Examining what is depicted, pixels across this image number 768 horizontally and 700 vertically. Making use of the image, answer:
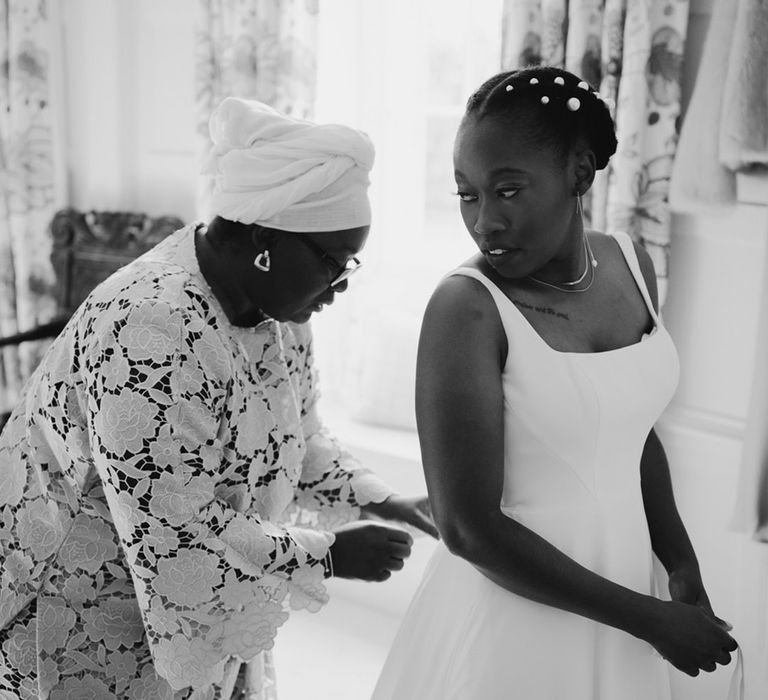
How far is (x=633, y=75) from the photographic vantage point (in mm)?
2320

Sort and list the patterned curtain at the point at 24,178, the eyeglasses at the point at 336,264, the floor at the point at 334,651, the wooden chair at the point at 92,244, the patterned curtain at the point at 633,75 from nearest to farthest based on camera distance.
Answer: the eyeglasses at the point at 336,264
the patterned curtain at the point at 633,75
the floor at the point at 334,651
the wooden chair at the point at 92,244
the patterned curtain at the point at 24,178

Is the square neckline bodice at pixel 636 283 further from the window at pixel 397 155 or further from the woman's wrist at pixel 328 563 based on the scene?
the window at pixel 397 155

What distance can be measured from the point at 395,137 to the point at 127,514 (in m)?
2.37

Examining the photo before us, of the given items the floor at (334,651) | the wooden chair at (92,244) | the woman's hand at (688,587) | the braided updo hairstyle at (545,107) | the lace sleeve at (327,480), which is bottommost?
the floor at (334,651)

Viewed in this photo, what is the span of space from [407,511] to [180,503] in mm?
459

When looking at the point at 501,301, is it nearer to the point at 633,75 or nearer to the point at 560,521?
the point at 560,521

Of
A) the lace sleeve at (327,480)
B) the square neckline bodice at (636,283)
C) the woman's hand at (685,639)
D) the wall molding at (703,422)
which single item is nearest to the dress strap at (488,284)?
the square neckline bodice at (636,283)

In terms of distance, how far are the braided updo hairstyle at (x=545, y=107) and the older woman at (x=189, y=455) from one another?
274mm

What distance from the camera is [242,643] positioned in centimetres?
137

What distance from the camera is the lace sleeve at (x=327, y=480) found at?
1.70m

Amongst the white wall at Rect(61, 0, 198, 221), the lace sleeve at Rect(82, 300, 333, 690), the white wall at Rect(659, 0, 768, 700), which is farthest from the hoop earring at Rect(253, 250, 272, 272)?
the white wall at Rect(61, 0, 198, 221)

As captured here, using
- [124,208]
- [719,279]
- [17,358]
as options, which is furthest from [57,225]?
[719,279]

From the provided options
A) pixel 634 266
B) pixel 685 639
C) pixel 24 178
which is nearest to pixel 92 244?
pixel 24 178

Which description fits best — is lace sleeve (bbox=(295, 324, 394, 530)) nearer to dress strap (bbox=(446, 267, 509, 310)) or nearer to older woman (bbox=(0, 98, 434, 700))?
older woman (bbox=(0, 98, 434, 700))
